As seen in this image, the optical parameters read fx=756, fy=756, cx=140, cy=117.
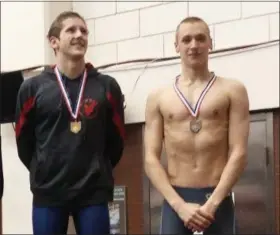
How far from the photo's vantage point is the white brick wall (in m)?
4.42

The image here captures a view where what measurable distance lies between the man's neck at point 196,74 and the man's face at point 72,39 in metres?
0.43

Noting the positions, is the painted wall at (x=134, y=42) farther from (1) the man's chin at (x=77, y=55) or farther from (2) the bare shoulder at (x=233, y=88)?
(1) the man's chin at (x=77, y=55)

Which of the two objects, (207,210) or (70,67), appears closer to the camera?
(207,210)

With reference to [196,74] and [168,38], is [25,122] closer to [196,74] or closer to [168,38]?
[196,74]

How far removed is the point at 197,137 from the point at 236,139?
0.51ft

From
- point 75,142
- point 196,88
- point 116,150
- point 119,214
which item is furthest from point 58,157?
point 119,214

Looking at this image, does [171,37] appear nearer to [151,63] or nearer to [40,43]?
[151,63]

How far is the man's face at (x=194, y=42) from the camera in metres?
3.01

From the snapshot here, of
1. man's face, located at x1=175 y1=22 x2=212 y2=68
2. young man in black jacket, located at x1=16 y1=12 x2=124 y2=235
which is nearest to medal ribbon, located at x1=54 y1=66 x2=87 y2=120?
young man in black jacket, located at x1=16 y1=12 x2=124 y2=235

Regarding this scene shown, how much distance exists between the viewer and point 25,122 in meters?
3.03

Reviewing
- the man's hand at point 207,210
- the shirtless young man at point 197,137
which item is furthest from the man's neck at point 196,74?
the man's hand at point 207,210

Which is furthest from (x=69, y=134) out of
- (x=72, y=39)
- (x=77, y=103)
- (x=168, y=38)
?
(x=168, y=38)

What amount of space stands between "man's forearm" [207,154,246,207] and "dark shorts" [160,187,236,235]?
48 mm

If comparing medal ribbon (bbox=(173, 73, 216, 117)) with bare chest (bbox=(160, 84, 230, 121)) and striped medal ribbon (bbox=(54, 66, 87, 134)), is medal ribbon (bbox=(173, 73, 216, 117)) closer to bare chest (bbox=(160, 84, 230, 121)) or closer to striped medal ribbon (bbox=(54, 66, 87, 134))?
bare chest (bbox=(160, 84, 230, 121))
